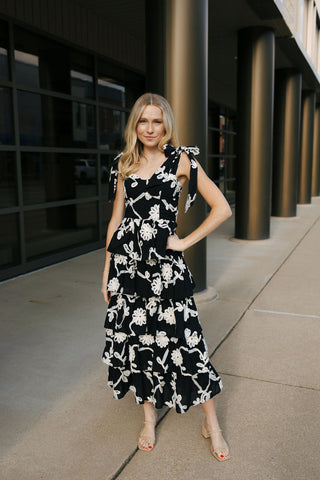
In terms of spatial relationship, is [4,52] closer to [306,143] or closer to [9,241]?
[9,241]

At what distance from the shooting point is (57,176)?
768 centimetres

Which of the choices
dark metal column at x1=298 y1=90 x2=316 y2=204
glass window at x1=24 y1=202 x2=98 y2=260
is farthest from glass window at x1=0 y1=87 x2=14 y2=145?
dark metal column at x1=298 y1=90 x2=316 y2=204

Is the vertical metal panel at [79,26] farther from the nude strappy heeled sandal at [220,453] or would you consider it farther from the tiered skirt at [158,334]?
the nude strappy heeled sandal at [220,453]

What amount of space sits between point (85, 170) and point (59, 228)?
1347 millimetres

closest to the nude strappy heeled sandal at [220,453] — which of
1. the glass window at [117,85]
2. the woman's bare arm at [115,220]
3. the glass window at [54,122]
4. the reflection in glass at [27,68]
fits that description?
the woman's bare arm at [115,220]

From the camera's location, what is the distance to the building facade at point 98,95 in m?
5.01

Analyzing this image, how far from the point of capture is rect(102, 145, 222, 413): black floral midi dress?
242 cm

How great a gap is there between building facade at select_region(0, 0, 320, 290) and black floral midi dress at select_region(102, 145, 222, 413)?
265 centimetres

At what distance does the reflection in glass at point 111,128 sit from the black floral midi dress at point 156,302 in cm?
658

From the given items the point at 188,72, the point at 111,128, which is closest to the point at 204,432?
the point at 188,72

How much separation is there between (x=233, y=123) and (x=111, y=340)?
16.9 m

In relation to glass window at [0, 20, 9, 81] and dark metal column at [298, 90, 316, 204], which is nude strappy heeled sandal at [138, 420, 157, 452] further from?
dark metal column at [298, 90, 316, 204]

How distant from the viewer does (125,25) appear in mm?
8391

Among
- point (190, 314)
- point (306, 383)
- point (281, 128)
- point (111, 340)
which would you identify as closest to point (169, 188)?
point (190, 314)
